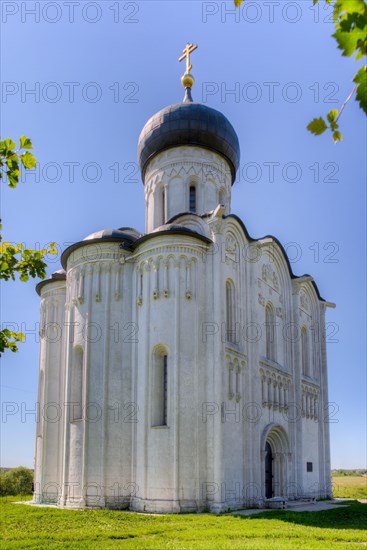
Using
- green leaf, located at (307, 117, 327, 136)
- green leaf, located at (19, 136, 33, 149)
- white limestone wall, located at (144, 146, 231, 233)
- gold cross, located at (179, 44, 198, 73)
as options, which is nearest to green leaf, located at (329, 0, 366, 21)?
green leaf, located at (307, 117, 327, 136)

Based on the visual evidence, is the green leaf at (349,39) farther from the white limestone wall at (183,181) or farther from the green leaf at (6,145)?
the white limestone wall at (183,181)

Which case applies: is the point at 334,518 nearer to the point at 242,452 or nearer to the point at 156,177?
the point at 242,452

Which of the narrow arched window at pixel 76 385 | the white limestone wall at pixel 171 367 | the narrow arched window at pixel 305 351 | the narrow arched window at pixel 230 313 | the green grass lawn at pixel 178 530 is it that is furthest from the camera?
the narrow arched window at pixel 305 351

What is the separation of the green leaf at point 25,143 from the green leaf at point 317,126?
2.55 m

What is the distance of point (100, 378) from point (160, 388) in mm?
1808

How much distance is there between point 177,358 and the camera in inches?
579

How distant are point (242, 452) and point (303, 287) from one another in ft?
25.7

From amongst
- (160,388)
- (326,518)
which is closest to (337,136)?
(326,518)

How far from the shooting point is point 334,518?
42.2 ft

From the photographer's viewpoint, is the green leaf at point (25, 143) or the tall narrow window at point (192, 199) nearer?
the green leaf at point (25, 143)

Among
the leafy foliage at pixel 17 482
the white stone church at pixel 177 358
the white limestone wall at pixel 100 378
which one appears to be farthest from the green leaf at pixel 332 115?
the leafy foliage at pixel 17 482

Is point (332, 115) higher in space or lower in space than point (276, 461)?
higher

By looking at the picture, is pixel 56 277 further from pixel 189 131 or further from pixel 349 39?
pixel 349 39

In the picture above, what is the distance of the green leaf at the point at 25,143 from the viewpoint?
4266mm
